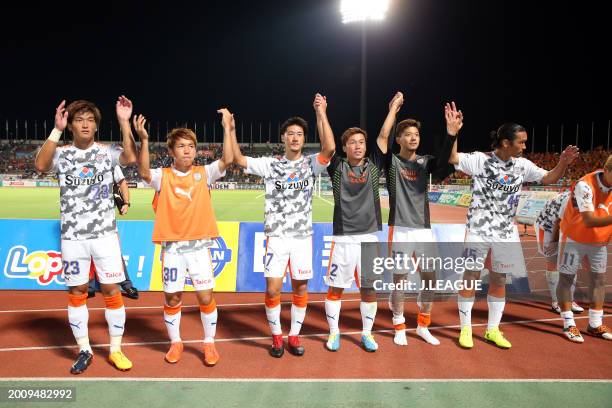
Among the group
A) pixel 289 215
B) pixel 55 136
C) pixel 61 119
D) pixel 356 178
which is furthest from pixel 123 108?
pixel 356 178

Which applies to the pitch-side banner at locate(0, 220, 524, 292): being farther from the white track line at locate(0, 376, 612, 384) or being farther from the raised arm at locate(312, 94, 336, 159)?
the white track line at locate(0, 376, 612, 384)

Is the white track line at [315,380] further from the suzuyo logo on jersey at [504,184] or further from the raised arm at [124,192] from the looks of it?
the raised arm at [124,192]

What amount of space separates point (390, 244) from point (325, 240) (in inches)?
108

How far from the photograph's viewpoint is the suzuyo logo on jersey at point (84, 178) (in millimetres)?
4219

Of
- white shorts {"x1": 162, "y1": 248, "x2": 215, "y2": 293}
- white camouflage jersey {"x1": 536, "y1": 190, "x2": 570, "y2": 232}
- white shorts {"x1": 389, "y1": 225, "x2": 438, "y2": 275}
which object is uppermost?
white camouflage jersey {"x1": 536, "y1": 190, "x2": 570, "y2": 232}

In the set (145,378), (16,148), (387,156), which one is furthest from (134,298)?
(16,148)

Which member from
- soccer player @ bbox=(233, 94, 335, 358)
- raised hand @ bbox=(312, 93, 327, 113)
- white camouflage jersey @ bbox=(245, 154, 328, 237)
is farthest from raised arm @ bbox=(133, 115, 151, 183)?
raised hand @ bbox=(312, 93, 327, 113)

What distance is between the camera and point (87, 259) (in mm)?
4285

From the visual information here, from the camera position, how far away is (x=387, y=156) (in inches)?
195

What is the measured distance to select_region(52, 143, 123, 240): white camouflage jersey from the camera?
420cm

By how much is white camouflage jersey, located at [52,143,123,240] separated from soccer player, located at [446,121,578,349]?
377 cm

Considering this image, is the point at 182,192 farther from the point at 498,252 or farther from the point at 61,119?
the point at 498,252

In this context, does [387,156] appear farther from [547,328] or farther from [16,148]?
[16,148]

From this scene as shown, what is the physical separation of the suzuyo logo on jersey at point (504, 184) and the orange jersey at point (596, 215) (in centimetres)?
96
